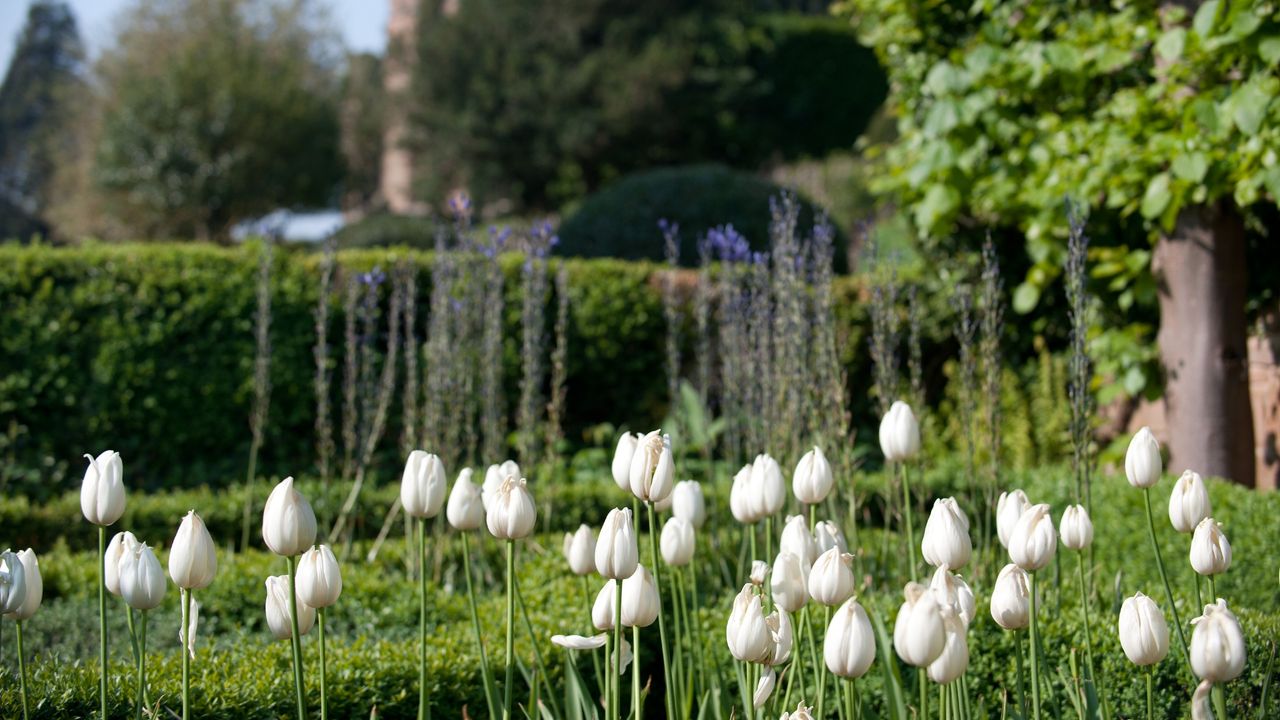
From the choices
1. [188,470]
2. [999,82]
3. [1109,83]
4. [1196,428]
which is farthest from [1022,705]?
[188,470]

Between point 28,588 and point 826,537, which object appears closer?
point 28,588

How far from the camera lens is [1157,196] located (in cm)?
452

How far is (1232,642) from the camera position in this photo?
1594 mm

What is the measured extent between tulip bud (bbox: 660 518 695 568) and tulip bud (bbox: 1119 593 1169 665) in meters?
0.81

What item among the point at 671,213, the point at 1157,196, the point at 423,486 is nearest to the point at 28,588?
the point at 423,486

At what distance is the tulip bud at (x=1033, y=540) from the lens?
184 cm

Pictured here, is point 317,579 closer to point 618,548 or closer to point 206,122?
point 618,548

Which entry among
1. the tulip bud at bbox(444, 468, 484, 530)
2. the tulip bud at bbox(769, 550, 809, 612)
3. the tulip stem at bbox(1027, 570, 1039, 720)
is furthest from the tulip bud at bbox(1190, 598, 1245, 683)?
the tulip bud at bbox(444, 468, 484, 530)

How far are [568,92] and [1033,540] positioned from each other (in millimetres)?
17023

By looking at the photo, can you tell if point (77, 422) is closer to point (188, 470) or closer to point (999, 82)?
point (188, 470)

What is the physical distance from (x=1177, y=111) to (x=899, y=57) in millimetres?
1895

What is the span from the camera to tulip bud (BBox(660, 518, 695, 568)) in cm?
214

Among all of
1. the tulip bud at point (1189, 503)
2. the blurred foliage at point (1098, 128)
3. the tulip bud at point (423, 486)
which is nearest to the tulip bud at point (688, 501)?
the tulip bud at point (423, 486)

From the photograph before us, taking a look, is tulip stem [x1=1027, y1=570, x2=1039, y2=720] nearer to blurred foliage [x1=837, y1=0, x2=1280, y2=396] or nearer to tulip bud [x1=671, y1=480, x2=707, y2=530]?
tulip bud [x1=671, y1=480, x2=707, y2=530]
